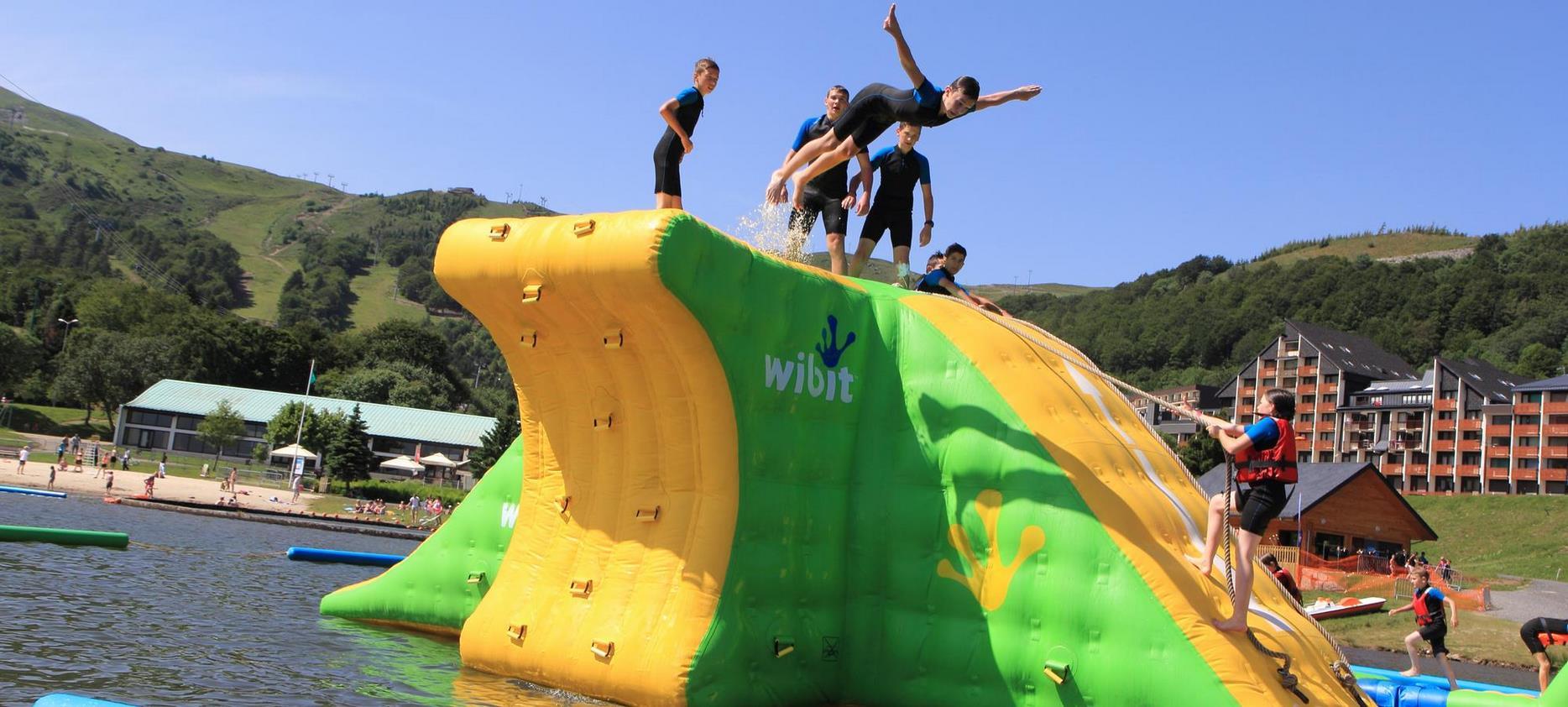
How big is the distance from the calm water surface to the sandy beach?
Result: 89.1 feet

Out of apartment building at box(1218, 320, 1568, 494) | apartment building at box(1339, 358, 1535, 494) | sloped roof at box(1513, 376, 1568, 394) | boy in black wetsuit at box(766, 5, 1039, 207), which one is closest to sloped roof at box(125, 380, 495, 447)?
apartment building at box(1218, 320, 1568, 494)

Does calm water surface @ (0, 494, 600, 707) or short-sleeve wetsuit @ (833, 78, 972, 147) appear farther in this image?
short-sleeve wetsuit @ (833, 78, 972, 147)

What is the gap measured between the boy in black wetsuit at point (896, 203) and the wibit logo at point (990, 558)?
3532 mm

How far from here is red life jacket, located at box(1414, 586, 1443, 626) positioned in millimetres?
13664

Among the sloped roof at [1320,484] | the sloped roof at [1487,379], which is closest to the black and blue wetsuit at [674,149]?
the sloped roof at [1320,484]

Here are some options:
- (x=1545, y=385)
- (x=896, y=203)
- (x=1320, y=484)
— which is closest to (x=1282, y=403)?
(x=896, y=203)

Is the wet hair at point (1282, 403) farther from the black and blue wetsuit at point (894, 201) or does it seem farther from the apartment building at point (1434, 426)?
the apartment building at point (1434, 426)

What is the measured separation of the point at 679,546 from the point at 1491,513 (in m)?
65.9

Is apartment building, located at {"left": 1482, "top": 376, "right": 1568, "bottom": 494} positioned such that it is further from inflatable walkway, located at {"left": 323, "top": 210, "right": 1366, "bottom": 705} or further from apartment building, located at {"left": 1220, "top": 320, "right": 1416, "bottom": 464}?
inflatable walkway, located at {"left": 323, "top": 210, "right": 1366, "bottom": 705}

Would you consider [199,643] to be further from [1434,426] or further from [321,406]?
[1434,426]

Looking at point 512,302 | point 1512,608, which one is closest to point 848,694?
point 512,302

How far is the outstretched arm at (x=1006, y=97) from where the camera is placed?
378 inches

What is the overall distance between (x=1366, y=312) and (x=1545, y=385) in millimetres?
69653

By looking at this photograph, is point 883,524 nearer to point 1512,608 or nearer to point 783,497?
point 783,497
